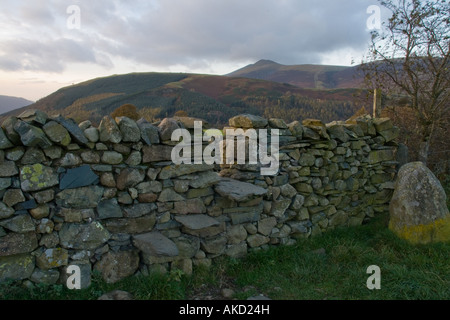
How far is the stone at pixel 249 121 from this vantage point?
4.55 metres

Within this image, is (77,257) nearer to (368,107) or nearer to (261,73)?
(368,107)

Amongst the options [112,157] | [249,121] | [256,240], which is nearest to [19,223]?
[112,157]

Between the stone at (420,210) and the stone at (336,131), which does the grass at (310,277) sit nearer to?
the stone at (420,210)

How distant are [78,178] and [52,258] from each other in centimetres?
89

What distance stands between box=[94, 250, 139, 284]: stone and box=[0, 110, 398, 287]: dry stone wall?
0.01 meters

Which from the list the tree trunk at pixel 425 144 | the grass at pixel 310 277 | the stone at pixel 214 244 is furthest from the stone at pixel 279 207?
the tree trunk at pixel 425 144

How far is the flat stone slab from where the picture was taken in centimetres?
410

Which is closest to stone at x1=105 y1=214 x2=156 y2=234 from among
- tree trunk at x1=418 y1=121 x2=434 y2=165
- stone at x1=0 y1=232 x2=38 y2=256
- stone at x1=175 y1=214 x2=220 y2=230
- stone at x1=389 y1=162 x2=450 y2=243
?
stone at x1=175 y1=214 x2=220 y2=230

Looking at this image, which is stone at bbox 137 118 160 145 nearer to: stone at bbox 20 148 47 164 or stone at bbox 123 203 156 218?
stone at bbox 123 203 156 218

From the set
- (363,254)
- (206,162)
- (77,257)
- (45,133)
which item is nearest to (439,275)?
(363,254)

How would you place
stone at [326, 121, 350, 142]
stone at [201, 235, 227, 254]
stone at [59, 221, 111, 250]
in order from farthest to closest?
stone at [326, 121, 350, 142] < stone at [201, 235, 227, 254] < stone at [59, 221, 111, 250]

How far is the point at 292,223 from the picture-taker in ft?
16.3
